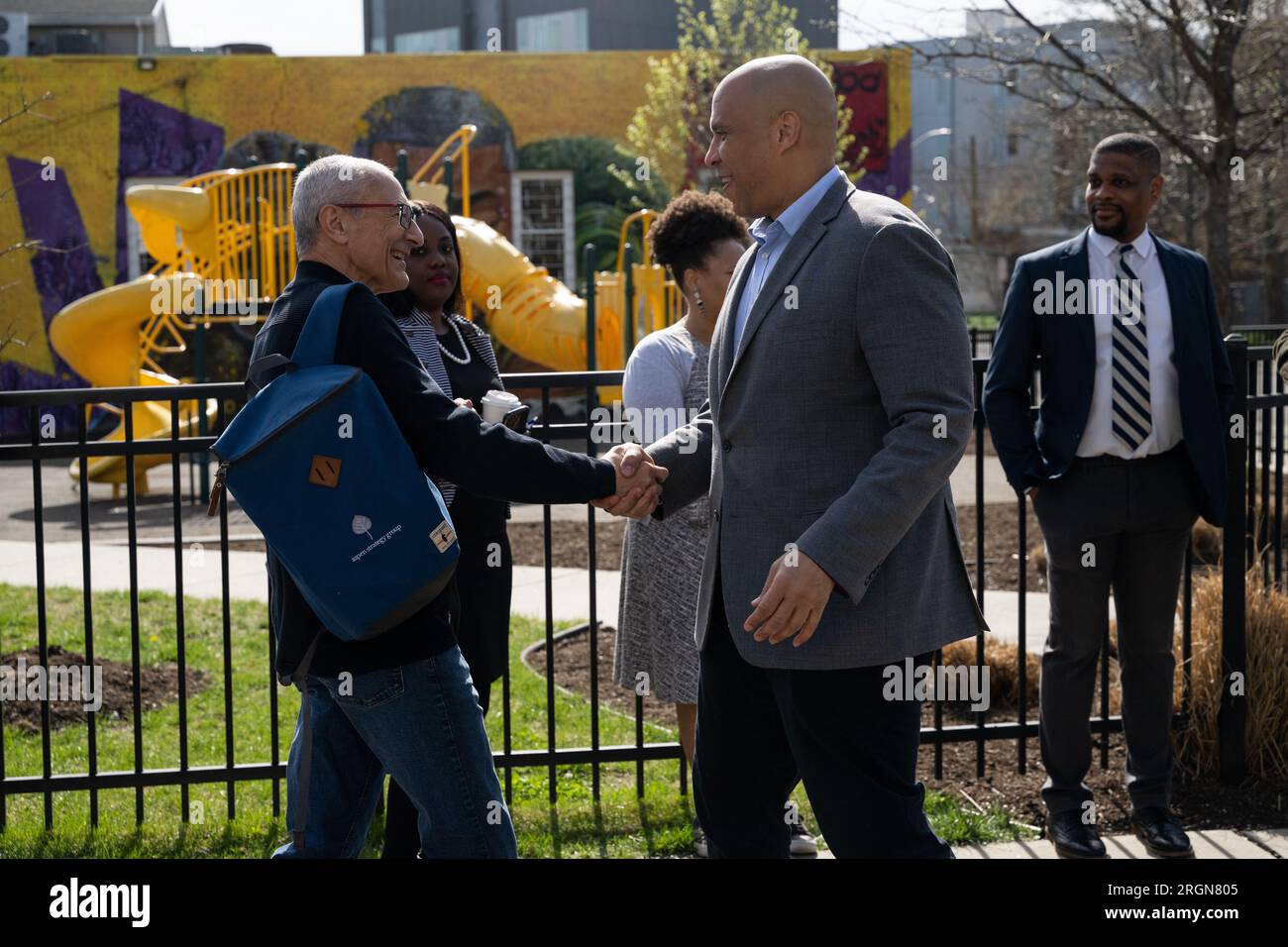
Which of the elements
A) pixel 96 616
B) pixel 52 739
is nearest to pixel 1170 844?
pixel 52 739

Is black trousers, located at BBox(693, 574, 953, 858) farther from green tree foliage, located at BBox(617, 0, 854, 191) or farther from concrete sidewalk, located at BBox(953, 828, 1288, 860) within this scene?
green tree foliage, located at BBox(617, 0, 854, 191)

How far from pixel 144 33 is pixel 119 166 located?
1369 centimetres

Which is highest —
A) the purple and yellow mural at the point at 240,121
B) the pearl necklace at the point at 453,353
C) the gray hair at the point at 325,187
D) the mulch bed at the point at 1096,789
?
the purple and yellow mural at the point at 240,121

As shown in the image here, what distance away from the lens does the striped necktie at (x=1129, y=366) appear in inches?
173

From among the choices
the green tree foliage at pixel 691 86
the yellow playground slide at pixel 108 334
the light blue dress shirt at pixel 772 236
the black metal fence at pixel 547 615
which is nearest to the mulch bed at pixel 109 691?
the black metal fence at pixel 547 615

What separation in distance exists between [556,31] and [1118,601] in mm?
52294

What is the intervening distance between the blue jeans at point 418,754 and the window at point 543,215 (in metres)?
22.0

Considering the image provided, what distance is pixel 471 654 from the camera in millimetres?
3846

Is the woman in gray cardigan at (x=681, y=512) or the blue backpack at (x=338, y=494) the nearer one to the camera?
the blue backpack at (x=338, y=494)

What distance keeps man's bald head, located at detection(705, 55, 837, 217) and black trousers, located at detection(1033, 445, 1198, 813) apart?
Result: 1799 mm

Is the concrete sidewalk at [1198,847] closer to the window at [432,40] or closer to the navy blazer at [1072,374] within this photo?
the navy blazer at [1072,374]

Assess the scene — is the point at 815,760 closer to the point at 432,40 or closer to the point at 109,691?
the point at 109,691

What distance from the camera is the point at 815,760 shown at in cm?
294

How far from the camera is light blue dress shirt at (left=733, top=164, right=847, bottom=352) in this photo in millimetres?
3039
